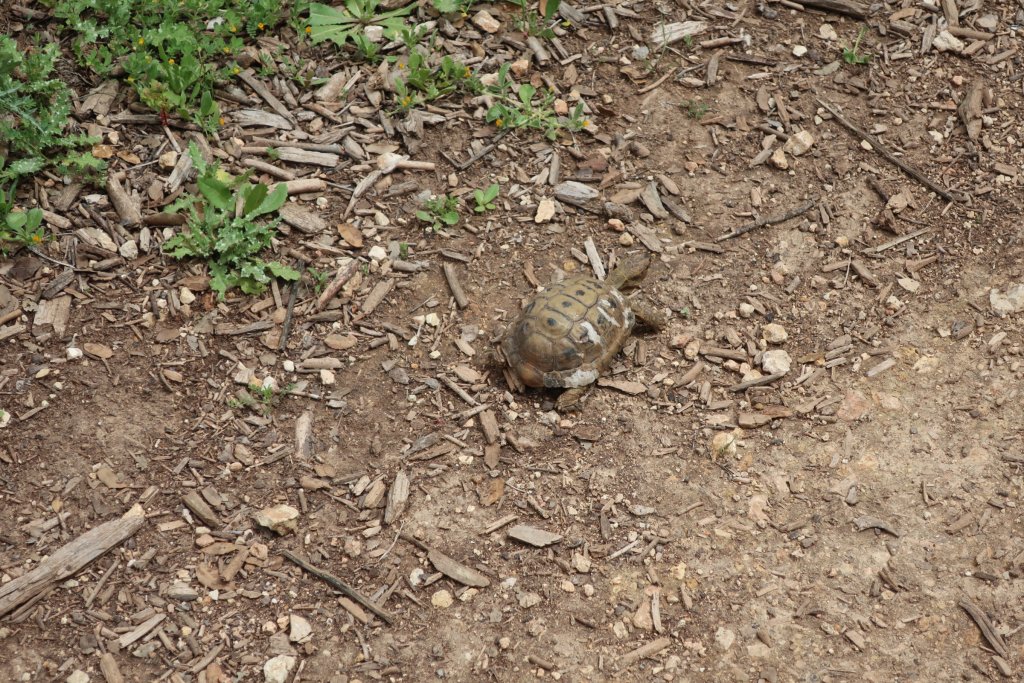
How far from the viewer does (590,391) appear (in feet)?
16.4

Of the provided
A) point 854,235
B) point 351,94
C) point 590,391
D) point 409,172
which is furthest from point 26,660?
point 854,235

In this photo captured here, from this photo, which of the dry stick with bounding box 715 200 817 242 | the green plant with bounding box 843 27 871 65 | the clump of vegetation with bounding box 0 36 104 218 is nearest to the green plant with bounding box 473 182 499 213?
the dry stick with bounding box 715 200 817 242

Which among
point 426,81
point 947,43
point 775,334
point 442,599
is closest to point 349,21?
point 426,81

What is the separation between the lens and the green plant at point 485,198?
5.54 m

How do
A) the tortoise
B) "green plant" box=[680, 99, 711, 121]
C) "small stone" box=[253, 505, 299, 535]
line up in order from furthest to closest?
"green plant" box=[680, 99, 711, 121] → the tortoise → "small stone" box=[253, 505, 299, 535]

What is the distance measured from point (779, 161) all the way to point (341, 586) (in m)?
4.02

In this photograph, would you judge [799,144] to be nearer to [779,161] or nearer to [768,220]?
[779,161]

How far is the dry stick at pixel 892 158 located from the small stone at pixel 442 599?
4223 millimetres

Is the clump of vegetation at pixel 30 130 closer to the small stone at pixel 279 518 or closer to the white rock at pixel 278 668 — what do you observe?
the small stone at pixel 279 518

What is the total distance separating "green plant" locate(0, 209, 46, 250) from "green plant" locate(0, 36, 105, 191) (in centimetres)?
9

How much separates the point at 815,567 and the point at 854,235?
2380 mm

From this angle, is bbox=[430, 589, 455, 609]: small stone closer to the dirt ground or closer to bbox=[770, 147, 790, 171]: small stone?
the dirt ground

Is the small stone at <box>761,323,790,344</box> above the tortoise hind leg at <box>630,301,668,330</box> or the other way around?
the other way around

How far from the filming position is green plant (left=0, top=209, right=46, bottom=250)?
5.14 meters
